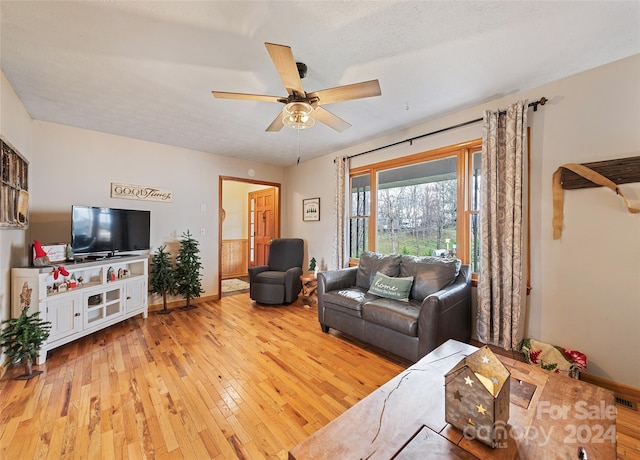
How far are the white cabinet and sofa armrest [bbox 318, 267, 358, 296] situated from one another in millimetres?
2419

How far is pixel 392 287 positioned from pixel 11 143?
3.85m

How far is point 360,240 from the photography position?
403 centimetres

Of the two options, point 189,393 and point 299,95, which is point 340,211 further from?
point 189,393

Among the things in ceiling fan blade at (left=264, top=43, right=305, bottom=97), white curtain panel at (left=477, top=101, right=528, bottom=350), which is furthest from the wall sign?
white curtain panel at (left=477, top=101, right=528, bottom=350)

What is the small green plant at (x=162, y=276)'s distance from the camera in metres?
3.68

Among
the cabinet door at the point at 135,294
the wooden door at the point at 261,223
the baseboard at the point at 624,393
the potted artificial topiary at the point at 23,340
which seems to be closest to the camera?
the baseboard at the point at 624,393

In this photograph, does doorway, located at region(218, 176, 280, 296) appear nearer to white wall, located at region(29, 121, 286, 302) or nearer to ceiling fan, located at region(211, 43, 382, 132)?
white wall, located at region(29, 121, 286, 302)

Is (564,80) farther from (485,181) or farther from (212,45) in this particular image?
(212,45)

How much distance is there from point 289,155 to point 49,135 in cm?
307

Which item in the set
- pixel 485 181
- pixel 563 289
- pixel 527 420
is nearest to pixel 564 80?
pixel 485 181

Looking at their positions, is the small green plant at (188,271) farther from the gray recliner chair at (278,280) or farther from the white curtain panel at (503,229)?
the white curtain panel at (503,229)

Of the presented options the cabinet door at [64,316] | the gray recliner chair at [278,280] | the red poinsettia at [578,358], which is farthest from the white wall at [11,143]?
the red poinsettia at [578,358]

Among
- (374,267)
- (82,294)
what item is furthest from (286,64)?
(82,294)

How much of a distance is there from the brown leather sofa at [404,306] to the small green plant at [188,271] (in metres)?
2.12
